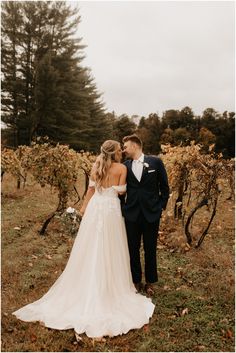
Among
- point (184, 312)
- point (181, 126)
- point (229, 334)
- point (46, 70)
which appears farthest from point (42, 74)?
point (229, 334)

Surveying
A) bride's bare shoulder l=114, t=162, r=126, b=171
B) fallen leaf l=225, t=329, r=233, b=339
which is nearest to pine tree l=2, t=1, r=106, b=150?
bride's bare shoulder l=114, t=162, r=126, b=171

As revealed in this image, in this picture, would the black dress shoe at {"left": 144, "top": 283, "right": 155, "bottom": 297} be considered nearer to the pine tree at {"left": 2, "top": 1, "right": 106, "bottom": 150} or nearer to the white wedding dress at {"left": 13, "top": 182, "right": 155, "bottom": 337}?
the white wedding dress at {"left": 13, "top": 182, "right": 155, "bottom": 337}

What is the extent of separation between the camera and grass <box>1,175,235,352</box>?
15.2 ft

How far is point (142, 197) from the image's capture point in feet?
19.1

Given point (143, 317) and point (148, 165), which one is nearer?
point (143, 317)

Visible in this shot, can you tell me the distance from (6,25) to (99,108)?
507 inches

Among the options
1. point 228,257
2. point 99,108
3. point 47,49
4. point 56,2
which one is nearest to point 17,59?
point 47,49

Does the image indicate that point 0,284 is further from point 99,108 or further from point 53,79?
point 99,108

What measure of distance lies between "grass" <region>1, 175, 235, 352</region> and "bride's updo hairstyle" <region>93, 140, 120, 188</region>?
1.98 m

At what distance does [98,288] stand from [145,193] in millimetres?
1513

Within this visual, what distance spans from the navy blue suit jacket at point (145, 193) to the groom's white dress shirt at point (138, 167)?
49mm

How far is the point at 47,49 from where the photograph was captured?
115ft

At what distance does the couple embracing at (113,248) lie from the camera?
5.21 m

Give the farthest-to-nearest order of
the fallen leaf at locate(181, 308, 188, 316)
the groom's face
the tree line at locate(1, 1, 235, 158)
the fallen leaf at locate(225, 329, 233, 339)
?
the tree line at locate(1, 1, 235, 158) < the groom's face < the fallen leaf at locate(181, 308, 188, 316) < the fallen leaf at locate(225, 329, 233, 339)
